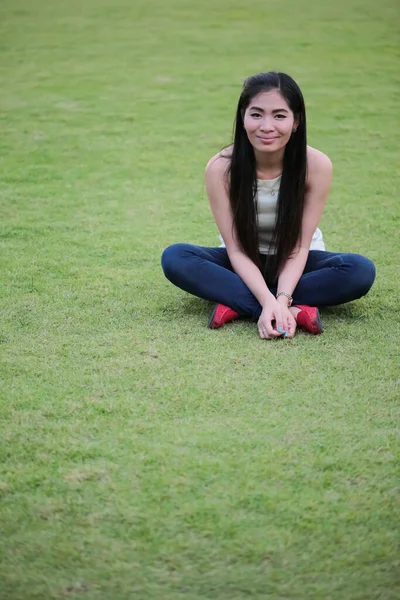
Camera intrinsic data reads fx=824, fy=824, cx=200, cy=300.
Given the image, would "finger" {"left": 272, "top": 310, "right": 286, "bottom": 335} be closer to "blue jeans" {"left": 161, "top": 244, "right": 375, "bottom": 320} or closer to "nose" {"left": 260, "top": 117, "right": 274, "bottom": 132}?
"blue jeans" {"left": 161, "top": 244, "right": 375, "bottom": 320}

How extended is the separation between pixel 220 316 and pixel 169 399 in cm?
57

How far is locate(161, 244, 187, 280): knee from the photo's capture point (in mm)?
2895

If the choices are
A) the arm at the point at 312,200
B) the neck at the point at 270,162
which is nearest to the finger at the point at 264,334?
the arm at the point at 312,200

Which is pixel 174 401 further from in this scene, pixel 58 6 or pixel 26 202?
pixel 58 6

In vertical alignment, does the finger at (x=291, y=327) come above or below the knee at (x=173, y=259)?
below

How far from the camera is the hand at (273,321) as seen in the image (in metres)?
2.68


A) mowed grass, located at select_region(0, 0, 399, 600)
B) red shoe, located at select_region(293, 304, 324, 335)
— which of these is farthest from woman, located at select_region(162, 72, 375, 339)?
mowed grass, located at select_region(0, 0, 399, 600)

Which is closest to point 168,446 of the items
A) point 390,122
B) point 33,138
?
point 33,138

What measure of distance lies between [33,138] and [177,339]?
3056 mm

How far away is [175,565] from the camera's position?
164 cm

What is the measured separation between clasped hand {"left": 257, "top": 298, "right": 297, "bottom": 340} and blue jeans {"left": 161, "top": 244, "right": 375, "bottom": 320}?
0.10m

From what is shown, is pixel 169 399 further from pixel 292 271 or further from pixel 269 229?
pixel 269 229

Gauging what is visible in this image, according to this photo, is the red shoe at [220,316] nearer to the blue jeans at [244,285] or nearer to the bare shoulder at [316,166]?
A: the blue jeans at [244,285]

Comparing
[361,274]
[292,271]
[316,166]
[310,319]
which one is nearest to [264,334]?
[310,319]
